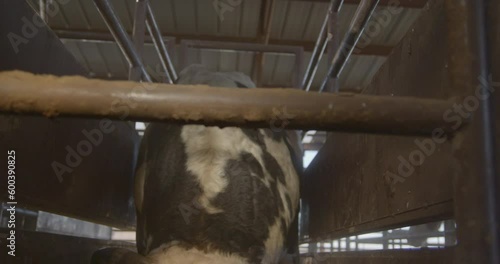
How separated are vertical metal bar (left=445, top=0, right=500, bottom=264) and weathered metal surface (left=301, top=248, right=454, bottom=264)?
0.45 ft

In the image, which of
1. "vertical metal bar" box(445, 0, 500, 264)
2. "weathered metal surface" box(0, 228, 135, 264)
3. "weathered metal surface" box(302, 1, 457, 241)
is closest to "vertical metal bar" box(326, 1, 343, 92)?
"weathered metal surface" box(302, 1, 457, 241)

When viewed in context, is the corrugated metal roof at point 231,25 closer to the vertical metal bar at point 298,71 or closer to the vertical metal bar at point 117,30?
the vertical metal bar at point 298,71

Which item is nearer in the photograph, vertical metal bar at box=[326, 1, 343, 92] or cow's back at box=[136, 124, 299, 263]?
cow's back at box=[136, 124, 299, 263]

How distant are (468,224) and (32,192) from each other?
115 cm

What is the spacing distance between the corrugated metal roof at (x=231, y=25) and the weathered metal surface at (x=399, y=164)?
336 centimetres

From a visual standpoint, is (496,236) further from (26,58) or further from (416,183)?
(26,58)

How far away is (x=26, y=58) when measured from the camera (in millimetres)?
1378

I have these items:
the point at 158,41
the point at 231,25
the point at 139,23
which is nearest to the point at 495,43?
the point at 139,23

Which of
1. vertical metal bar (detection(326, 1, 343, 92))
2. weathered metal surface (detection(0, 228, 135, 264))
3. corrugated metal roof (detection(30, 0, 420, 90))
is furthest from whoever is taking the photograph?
corrugated metal roof (detection(30, 0, 420, 90))

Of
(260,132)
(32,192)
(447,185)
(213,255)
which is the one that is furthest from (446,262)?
(32,192)

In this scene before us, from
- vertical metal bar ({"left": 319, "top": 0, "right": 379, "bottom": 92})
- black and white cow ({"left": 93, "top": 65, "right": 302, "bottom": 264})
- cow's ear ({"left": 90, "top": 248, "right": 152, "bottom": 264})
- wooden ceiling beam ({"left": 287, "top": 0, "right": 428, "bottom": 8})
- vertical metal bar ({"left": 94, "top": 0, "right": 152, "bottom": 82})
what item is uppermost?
wooden ceiling beam ({"left": 287, "top": 0, "right": 428, "bottom": 8})

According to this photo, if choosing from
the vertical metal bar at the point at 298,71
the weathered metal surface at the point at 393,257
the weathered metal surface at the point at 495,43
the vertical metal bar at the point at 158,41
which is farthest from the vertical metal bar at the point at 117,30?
the weathered metal surface at the point at 495,43

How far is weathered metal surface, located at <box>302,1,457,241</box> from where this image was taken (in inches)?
40.8

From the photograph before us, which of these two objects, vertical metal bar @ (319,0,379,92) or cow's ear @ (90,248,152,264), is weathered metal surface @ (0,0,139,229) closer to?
cow's ear @ (90,248,152,264)
